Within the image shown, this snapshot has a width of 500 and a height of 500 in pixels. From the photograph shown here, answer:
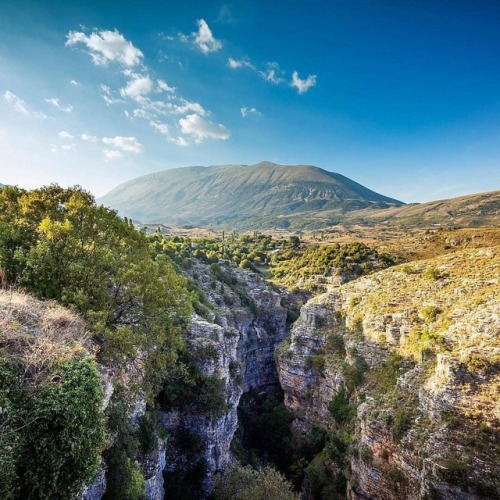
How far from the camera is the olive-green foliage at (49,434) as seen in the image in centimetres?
1074

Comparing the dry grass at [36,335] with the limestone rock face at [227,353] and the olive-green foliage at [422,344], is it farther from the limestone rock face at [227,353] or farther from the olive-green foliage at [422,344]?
the olive-green foliage at [422,344]

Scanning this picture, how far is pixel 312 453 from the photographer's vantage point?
144 feet

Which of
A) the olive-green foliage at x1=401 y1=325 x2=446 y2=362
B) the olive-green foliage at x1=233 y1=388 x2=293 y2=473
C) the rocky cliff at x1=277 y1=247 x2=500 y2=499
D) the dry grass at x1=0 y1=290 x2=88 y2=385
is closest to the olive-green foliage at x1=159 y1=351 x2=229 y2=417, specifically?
the rocky cliff at x1=277 y1=247 x2=500 y2=499

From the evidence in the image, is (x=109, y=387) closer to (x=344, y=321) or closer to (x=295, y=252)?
(x=344, y=321)

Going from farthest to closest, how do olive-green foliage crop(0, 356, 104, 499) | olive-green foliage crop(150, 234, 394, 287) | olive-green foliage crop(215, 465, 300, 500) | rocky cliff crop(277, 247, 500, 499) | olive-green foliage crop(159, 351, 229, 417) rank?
olive-green foliage crop(150, 234, 394, 287) < olive-green foliage crop(159, 351, 229, 417) < olive-green foliage crop(215, 465, 300, 500) < rocky cliff crop(277, 247, 500, 499) < olive-green foliage crop(0, 356, 104, 499)

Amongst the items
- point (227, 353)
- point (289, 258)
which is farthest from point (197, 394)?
point (289, 258)

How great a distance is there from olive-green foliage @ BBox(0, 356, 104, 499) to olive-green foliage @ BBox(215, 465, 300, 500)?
2022cm

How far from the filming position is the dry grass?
39.6 feet

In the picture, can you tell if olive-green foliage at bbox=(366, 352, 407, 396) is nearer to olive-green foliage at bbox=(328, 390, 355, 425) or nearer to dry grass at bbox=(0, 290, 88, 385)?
olive-green foliage at bbox=(328, 390, 355, 425)

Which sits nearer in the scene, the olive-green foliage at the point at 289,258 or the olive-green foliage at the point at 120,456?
the olive-green foliage at the point at 120,456

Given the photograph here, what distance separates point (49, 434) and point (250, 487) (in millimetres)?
23211

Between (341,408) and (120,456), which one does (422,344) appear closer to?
(341,408)

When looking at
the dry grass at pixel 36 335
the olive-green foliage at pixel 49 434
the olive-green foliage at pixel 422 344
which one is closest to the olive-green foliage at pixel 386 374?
the olive-green foliage at pixel 422 344

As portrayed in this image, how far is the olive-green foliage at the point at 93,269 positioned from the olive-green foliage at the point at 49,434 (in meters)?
5.62
